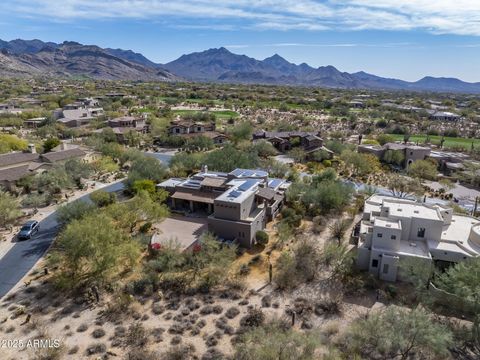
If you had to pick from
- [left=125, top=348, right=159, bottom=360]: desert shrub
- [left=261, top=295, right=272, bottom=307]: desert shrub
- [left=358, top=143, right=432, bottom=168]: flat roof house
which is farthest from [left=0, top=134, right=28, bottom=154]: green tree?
[left=358, top=143, right=432, bottom=168]: flat roof house

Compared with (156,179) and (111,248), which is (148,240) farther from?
(156,179)

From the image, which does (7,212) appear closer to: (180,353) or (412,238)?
(180,353)

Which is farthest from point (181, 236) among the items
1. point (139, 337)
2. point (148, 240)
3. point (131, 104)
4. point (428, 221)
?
point (131, 104)

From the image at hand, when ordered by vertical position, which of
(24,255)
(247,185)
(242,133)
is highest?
(242,133)

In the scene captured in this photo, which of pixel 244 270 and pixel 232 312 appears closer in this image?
pixel 232 312

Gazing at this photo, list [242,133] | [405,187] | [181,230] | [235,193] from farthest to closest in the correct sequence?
[242,133] < [405,187] < [181,230] < [235,193]

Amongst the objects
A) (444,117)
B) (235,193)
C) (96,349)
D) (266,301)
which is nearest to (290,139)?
(235,193)
